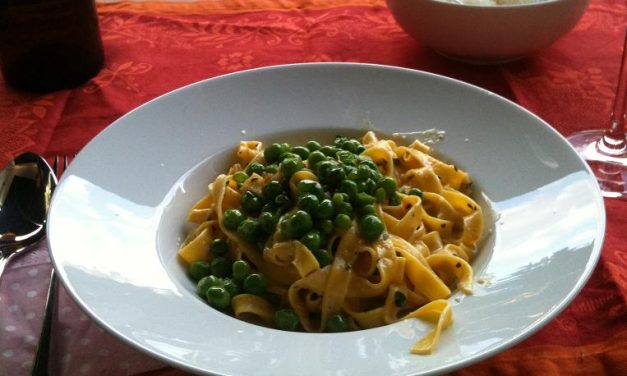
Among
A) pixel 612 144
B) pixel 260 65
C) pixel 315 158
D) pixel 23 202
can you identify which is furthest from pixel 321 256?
pixel 260 65

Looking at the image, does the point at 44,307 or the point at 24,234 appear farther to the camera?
the point at 24,234

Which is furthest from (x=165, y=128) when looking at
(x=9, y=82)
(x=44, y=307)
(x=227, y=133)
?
(x=9, y=82)

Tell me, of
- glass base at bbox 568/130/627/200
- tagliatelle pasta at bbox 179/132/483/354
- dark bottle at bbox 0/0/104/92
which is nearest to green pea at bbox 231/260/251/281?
tagliatelle pasta at bbox 179/132/483/354

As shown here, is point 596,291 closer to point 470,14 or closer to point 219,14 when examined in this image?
point 470,14

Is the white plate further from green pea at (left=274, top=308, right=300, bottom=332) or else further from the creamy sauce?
green pea at (left=274, top=308, right=300, bottom=332)

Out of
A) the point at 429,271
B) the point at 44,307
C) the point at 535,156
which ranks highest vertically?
the point at 535,156

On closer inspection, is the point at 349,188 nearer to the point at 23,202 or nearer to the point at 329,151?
the point at 329,151
